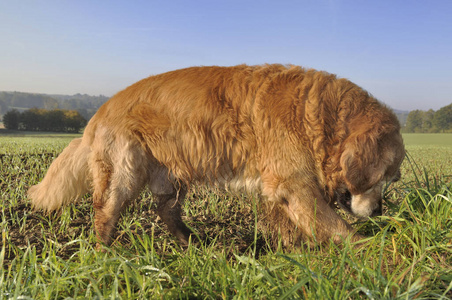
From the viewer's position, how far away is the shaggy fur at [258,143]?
272 centimetres

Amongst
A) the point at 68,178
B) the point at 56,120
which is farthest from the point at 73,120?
the point at 68,178

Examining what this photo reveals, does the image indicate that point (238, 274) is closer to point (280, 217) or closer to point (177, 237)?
point (280, 217)

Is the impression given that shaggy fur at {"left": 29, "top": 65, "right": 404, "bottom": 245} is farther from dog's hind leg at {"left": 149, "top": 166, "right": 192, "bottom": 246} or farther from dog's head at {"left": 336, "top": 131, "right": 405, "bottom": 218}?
dog's hind leg at {"left": 149, "top": 166, "right": 192, "bottom": 246}

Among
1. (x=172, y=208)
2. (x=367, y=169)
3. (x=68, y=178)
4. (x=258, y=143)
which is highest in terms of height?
(x=258, y=143)

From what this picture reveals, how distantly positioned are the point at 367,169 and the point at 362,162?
3.3 inches

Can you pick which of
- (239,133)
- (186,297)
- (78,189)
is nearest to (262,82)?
(239,133)

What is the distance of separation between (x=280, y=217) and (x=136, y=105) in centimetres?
151

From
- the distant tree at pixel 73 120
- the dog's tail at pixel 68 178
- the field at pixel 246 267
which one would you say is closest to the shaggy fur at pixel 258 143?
the dog's tail at pixel 68 178

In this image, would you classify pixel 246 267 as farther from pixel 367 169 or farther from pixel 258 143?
pixel 367 169

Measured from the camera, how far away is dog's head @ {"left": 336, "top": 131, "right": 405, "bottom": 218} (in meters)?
2.67

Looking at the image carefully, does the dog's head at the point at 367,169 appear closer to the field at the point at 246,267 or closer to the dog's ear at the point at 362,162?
the dog's ear at the point at 362,162

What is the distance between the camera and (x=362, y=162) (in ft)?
8.82

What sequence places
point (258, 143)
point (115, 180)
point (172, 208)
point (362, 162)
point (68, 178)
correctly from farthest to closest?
point (172, 208)
point (68, 178)
point (115, 180)
point (258, 143)
point (362, 162)

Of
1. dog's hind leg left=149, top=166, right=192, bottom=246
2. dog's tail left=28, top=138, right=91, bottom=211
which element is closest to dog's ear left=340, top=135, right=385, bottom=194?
dog's hind leg left=149, top=166, right=192, bottom=246
